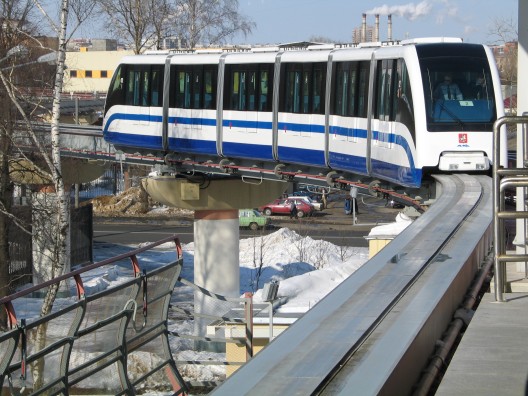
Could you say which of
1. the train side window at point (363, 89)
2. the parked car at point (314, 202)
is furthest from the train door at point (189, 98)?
the parked car at point (314, 202)

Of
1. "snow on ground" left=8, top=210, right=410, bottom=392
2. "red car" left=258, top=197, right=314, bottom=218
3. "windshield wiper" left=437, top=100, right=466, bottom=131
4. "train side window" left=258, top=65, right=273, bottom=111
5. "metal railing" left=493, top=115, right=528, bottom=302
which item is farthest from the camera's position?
"red car" left=258, top=197, right=314, bottom=218

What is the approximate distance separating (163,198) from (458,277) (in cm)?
2283

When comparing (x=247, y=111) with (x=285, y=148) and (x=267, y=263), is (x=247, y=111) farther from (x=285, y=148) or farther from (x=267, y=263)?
(x=267, y=263)

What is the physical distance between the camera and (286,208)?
2172 inches

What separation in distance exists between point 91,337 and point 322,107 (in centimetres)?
1371

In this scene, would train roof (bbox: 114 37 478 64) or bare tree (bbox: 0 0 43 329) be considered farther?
bare tree (bbox: 0 0 43 329)

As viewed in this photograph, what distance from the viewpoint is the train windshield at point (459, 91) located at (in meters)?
16.9

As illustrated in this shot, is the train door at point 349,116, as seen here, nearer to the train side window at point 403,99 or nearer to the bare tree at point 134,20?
the train side window at point 403,99

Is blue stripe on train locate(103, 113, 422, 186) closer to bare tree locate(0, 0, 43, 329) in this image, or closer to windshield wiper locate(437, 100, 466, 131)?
windshield wiper locate(437, 100, 466, 131)

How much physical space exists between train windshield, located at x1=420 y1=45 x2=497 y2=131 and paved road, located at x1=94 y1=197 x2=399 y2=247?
83.3 feet

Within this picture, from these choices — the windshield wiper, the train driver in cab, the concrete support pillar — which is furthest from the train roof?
the concrete support pillar

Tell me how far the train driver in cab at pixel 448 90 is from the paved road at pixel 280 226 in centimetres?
2550

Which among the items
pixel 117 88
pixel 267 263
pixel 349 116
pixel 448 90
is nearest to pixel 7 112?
pixel 117 88

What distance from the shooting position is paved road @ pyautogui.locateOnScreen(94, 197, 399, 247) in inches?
1796
